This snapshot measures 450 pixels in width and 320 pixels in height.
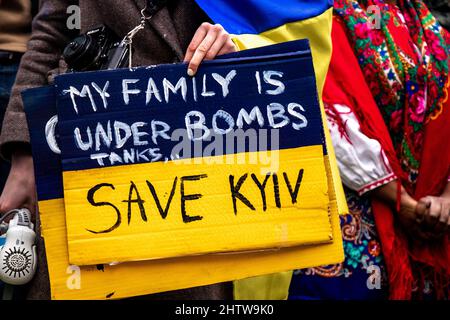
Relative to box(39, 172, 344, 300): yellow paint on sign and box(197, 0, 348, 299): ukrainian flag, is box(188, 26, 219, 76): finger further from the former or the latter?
box(39, 172, 344, 300): yellow paint on sign

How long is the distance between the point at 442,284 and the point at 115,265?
5.01ft

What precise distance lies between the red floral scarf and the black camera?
1.07 metres

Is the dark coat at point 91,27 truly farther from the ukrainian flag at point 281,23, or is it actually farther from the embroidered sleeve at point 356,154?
the embroidered sleeve at point 356,154

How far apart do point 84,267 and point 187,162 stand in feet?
0.91

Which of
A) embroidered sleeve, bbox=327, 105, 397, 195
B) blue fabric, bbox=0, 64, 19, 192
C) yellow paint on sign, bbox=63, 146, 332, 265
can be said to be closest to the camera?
yellow paint on sign, bbox=63, 146, 332, 265

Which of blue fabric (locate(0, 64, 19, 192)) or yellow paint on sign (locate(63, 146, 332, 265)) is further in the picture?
blue fabric (locate(0, 64, 19, 192))

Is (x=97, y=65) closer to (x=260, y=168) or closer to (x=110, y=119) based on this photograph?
(x=110, y=119)

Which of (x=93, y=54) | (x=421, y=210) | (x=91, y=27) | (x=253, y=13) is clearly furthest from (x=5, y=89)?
(x=421, y=210)

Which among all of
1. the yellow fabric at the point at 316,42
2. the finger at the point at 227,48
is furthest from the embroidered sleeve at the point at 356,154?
the finger at the point at 227,48

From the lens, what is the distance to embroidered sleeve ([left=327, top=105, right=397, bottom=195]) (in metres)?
2.30

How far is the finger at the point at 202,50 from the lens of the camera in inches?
50.0

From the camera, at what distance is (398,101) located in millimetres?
2402

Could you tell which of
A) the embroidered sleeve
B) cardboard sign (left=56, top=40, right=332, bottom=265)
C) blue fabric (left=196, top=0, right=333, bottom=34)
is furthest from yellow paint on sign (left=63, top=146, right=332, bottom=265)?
the embroidered sleeve

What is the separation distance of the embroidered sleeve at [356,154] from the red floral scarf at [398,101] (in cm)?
3
